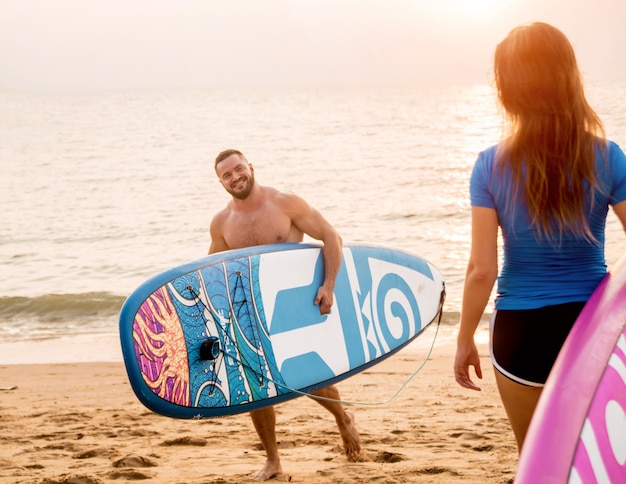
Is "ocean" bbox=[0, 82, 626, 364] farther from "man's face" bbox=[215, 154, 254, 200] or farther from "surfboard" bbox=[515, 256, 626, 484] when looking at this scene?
"man's face" bbox=[215, 154, 254, 200]

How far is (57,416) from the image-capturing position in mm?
5559

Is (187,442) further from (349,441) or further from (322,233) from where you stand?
(322,233)

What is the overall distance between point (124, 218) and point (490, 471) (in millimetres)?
14992

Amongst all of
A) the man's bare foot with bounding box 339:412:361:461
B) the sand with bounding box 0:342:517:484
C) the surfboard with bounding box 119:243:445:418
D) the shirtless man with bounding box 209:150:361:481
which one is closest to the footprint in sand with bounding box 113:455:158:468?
the sand with bounding box 0:342:517:484

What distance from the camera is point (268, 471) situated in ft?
13.5

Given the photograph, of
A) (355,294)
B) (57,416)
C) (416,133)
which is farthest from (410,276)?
(416,133)

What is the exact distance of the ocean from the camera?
1046cm

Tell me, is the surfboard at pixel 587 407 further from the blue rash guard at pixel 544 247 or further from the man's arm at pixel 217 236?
the man's arm at pixel 217 236

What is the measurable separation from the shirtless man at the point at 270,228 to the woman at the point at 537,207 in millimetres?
2169

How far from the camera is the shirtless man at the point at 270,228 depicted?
4215 millimetres

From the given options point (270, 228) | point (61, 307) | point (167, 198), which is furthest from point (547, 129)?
point (167, 198)

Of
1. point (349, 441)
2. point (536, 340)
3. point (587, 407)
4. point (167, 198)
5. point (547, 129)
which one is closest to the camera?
point (587, 407)

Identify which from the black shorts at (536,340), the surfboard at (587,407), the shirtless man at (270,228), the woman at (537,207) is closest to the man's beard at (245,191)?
the shirtless man at (270,228)

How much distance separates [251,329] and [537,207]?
2.52 metres
